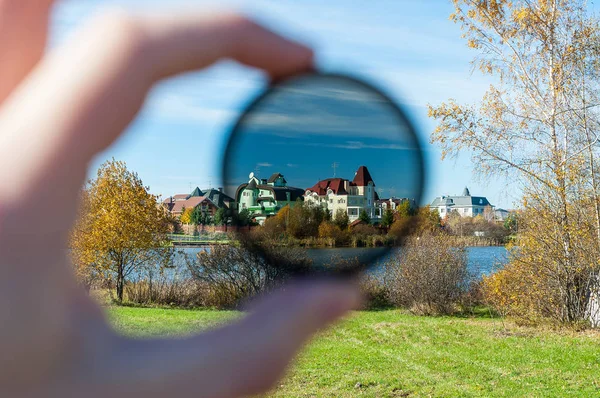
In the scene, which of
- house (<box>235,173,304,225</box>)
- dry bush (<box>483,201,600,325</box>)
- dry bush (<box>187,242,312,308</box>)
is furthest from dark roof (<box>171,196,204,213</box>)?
dry bush (<box>483,201,600,325</box>)

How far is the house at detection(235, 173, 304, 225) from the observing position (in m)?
1.09

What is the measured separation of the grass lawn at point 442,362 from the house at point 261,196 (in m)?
4.54

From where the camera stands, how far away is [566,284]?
12875 mm

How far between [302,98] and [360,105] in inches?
5.2

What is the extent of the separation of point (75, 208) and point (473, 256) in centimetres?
2203

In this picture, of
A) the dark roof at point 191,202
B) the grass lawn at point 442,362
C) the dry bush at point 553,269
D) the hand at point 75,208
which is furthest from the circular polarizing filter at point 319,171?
the dry bush at point 553,269

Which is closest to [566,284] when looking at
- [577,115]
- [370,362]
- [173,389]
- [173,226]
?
[577,115]

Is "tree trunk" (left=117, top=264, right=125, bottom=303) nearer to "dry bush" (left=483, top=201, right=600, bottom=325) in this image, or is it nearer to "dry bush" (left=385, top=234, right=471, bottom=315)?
"dry bush" (left=385, top=234, right=471, bottom=315)

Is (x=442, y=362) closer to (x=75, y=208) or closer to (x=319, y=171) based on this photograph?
(x=319, y=171)

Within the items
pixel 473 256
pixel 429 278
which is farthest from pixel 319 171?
pixel 473 256

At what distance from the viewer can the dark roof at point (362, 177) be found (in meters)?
1.17

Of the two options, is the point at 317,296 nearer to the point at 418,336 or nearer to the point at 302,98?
the point at 302,98

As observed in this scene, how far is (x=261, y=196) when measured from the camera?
1.08m

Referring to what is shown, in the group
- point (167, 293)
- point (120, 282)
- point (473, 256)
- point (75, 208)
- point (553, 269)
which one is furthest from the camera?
point (473, 256)
